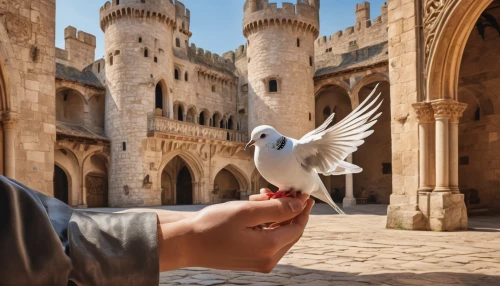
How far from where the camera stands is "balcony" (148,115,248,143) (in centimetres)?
2490

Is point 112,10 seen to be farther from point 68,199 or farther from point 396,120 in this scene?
point 396,120

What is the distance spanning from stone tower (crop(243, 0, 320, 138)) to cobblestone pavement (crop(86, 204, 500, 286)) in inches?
768

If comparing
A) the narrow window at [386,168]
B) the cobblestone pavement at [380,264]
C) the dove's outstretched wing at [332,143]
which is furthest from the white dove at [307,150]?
the narrow window at [386,168]

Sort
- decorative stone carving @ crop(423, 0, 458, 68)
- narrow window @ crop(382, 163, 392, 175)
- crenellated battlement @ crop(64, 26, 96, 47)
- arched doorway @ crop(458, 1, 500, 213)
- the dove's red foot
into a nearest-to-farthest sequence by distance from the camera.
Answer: the dove's red foot → decorative stone carving @ crop(423, 0, 458, 68) → arched doorway @ crop(458, 1, 500, 213) → narrow window @ crop(382, 163, 392, 175) → crenellated battlement @ crop(64, 26, 96, 47)

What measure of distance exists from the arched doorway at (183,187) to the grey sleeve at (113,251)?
29.5 metres

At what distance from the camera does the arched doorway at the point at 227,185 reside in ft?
102

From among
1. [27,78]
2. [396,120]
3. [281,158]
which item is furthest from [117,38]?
[281,158]

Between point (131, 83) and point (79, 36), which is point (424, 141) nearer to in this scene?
point (131, 83)

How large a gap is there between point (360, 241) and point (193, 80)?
Answer: 22.9 metres

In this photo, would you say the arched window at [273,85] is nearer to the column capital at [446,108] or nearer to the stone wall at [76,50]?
the stone wall at [76,50]

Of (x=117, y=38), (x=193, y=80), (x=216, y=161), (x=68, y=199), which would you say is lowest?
(x=68, y=199)

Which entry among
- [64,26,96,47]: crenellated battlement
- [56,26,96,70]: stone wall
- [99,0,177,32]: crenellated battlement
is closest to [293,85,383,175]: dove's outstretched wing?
Result: [99,0,177,32]: crenellated battlement

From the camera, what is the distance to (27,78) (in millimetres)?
10039

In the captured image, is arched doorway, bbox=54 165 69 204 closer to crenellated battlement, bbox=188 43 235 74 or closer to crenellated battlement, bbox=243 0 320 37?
crenellated battlement, bbox=188 43 235 74
